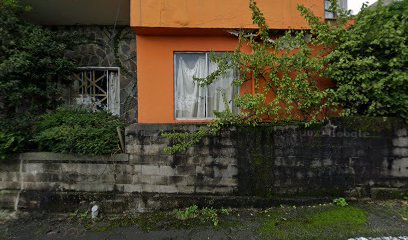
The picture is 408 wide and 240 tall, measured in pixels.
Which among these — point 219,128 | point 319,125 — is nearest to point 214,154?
point 219,128

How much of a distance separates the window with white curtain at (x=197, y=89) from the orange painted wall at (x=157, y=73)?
0.53 feet

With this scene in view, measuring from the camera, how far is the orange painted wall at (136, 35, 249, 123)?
478 centimetres

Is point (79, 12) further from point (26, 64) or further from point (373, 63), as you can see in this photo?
point (373, 63)

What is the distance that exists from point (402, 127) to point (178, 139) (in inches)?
164

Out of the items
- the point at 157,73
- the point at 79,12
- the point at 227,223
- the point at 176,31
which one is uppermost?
the point at 79,12

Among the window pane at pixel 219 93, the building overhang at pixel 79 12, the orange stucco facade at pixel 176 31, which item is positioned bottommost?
the window pane at pixel 219 93

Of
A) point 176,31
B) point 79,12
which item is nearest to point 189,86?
point 176,31

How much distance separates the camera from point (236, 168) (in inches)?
164

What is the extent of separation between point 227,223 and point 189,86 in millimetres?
2891

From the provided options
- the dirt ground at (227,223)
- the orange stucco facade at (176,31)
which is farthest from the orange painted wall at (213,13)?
the dirt ground at (227,223)

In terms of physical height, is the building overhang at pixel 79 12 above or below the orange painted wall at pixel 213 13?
above

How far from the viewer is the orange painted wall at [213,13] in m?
4.56

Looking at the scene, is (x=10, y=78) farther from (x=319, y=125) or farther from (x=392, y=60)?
(x=392, y=60)

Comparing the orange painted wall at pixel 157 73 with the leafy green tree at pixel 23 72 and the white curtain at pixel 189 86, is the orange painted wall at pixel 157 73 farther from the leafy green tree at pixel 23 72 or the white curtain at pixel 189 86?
the leafy green tree at pixel 23 72
